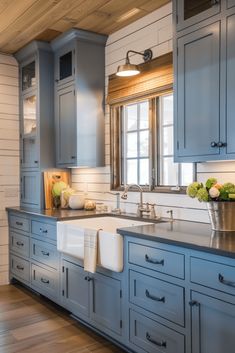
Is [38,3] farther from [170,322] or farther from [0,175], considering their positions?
[170,322]

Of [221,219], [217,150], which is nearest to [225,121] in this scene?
[217,150]

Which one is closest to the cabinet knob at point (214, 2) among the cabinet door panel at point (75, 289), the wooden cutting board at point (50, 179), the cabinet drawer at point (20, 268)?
the cabinet door panel at point (75, 289)

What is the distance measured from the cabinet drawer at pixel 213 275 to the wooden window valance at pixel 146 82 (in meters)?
1.53

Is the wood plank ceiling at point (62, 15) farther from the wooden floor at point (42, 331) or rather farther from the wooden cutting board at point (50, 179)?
the wooden floor at point (42, 331)

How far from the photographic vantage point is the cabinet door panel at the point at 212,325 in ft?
5.52

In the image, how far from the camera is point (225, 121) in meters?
2.09

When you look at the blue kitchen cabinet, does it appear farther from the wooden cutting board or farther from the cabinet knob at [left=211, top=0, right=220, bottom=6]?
the cabinet knob at [left=211, top=0, right=220, bottom=6]

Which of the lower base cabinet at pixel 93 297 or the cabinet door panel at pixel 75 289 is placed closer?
the lower base cabinet at pixel 93 297

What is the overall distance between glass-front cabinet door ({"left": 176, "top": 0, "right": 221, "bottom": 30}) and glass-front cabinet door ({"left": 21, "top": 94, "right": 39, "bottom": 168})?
6.59 feet

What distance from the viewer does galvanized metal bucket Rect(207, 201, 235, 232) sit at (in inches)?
84.1

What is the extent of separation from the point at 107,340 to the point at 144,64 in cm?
224

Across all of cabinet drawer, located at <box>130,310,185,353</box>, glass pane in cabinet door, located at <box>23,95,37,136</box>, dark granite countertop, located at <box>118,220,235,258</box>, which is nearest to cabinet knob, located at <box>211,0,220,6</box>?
dark granite countertop, located at <box>118,220,235,258</box>

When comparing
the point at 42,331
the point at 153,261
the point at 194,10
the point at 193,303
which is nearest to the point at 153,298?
the point at 153,261

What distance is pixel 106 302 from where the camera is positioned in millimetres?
2541
